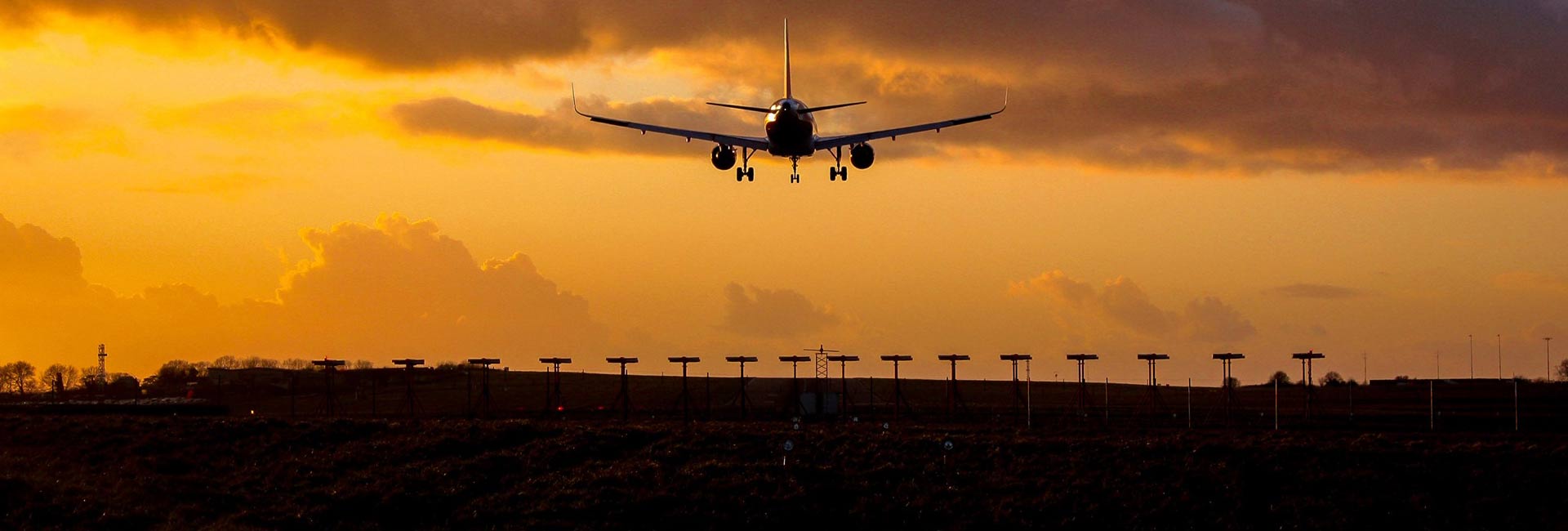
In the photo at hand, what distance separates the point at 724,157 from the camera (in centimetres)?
7369

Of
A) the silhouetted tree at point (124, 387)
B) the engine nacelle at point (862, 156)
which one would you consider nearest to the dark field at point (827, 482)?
the engine nacelle at point (862, 156)

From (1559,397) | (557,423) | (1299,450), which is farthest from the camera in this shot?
(1559,397)

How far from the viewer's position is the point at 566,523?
63.4 metres

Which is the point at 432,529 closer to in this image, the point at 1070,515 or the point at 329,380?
the point at 1070,515

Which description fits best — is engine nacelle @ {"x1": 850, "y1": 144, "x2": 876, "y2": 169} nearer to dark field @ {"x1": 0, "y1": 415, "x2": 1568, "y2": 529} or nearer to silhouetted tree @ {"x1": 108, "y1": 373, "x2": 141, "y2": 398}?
dark field @ {"x1": 0, "y1": 415, "x2": 1568, "y2": 529}

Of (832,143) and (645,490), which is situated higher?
(832,143)

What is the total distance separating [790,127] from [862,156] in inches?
237

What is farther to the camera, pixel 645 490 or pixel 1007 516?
pixel 645 490

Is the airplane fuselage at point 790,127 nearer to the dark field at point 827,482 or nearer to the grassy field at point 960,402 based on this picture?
the dark field at point 827,482

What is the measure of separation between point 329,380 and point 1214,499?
6847 cm

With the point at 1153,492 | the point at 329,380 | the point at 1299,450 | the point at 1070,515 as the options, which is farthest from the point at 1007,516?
the point at 329,380

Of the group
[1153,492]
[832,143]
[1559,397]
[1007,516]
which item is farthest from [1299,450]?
[1559,397]

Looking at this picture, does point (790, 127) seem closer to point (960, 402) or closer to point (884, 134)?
point (884, 134)

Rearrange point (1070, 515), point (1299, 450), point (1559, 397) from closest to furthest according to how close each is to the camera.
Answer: point (1070, 515) < point (1299, 450) < point (1559, 397)
